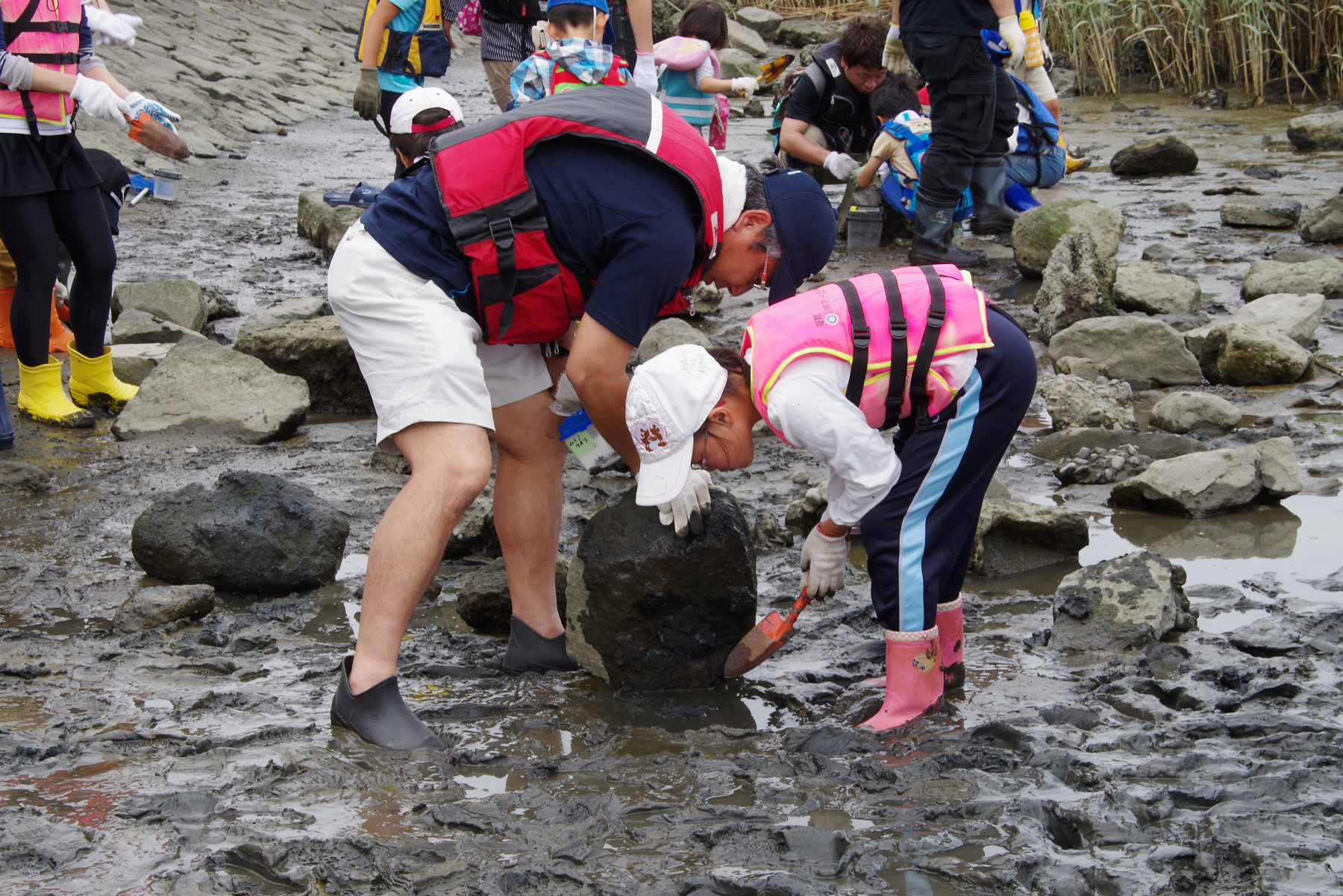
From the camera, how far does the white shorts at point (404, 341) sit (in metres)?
2.70

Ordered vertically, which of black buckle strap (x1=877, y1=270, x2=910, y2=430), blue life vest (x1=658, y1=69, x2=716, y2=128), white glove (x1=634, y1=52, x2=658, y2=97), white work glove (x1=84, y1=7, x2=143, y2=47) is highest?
white work glove (x1=84, y1=7, x2=143, y2=47)

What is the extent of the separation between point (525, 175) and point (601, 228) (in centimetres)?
21

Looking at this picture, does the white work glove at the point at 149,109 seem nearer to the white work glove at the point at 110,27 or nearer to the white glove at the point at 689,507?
the white work glove at the point at 110,27

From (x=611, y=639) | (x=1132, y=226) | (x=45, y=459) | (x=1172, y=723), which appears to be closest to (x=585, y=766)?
(x=611, y=639)

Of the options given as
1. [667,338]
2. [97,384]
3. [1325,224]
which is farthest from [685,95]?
[97,384]

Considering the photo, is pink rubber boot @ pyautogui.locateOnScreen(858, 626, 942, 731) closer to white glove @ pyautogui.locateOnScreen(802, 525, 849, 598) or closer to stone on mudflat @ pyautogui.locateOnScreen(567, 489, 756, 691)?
white glove @ pyautogui.locateOnScreen(802, 525, 849, 598)

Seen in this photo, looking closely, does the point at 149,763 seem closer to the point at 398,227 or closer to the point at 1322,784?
the point at 398,227

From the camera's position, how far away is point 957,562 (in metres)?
2.91

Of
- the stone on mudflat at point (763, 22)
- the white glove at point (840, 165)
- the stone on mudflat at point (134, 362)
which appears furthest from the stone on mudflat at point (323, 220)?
the stone on mudflat at point (763, 22)

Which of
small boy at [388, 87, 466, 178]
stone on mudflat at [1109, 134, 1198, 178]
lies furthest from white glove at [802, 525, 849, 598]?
stone on mudflat at [1109, 134, 1198, 178]

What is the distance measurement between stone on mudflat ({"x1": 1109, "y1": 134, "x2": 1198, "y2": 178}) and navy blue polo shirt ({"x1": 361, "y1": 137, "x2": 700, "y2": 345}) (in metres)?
7.53

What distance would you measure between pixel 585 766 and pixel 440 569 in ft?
4.36

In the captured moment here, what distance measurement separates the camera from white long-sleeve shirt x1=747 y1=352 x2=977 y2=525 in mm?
2574

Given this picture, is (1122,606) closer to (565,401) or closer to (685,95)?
(565,401)
